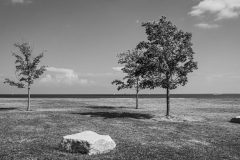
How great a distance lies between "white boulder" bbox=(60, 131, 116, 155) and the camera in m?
17.3

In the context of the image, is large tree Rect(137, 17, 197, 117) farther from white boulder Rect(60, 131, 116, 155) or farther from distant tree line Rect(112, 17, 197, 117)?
white boulder Rect(60, 131, 116, 155)

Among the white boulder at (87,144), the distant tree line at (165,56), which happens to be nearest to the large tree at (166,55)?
the distant tree line at (165,56)

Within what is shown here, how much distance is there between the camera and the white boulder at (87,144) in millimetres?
17328

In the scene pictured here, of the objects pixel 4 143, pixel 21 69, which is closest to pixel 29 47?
pixel 21 69

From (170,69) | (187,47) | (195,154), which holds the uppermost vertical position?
(187,47)

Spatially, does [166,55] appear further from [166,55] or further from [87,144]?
[87,144]

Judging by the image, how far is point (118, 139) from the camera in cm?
2291

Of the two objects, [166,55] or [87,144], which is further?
[166,55]

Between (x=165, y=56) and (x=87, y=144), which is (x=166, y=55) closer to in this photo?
(x=165, y=56)

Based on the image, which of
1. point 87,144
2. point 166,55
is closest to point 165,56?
point 166,55

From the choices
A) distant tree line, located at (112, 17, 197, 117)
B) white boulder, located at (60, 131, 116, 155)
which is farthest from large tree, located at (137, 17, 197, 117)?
white boulder, located at (60, 131, 116, 155)

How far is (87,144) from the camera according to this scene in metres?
17.3

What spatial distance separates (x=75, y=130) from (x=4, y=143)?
784cm

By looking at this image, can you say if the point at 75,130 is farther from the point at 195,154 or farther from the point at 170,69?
the point at 170,69
